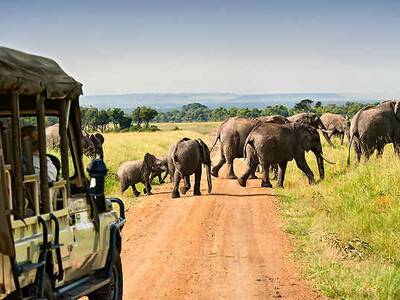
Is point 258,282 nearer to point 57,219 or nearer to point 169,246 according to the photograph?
point 169,246

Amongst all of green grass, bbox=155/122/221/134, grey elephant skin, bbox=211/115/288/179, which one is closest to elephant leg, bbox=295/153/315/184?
grey elephant skin, bbox=211/115/288/179

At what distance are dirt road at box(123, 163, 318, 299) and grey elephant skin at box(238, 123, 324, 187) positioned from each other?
13.7 ft

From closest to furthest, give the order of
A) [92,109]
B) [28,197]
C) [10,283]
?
1. [10,283]
2. [28,197]
3. [92,109]

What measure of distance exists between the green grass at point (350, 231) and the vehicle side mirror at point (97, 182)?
3256 millimetres

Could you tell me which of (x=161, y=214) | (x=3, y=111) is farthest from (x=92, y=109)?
(x=3, y=111)

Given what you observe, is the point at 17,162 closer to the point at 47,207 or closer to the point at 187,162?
the point at 47,207

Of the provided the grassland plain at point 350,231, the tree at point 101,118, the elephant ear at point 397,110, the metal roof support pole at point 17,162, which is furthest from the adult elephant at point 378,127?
the tree at point 101,118

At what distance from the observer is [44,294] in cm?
657

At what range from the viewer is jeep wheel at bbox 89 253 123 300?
27.4ft

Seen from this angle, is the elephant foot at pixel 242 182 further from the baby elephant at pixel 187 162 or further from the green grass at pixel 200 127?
the green grass at pixel 200 127

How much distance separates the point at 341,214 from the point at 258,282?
541cm

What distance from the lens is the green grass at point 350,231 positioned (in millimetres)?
10047

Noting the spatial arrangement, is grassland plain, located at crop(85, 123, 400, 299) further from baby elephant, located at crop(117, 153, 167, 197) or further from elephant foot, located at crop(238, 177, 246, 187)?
baby elephant, located at crop(117, 153, 167, 197)

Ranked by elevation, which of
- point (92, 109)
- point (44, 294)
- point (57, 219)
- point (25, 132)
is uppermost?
point (25, 132)
